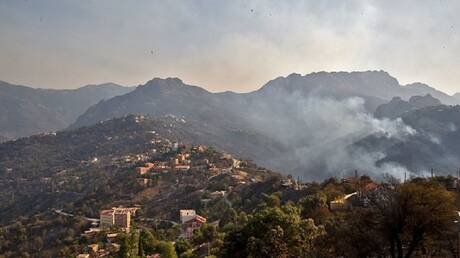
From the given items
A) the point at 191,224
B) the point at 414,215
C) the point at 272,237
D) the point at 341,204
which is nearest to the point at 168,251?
the point at 341,204

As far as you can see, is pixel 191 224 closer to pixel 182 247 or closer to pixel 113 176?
pixel 182 247

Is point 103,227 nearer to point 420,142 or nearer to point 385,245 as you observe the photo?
point 385,245

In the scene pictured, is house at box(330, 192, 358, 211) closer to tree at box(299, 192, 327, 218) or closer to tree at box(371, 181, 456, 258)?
tree at box(299, 192, 327, 218)

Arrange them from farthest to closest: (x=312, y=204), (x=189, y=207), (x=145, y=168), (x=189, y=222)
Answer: (x=145, y=168) → (x=189, y=207) → (x=189, y=222) → (x=312, y=204)

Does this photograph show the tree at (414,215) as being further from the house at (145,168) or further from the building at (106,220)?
the house at (145,168)

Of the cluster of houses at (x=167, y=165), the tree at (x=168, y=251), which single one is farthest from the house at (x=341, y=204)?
the cluster of houses at (x=167, y=165)

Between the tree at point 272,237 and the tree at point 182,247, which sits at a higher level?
the tree at point 272,237

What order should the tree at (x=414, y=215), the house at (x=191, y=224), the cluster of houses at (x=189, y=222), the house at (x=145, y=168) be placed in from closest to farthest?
the tree at (x=414, y=215), the cluster of houses at (x=189, y=222), the house at (x=191, y=224), the house at (x=145, y=168)

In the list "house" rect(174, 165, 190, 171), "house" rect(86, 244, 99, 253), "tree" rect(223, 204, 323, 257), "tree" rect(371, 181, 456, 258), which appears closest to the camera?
"tree" rect(371, 181, 456, 258)

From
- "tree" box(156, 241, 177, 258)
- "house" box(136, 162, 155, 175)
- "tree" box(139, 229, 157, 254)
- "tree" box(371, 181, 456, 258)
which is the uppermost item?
"tree" box(371, 181, 456, 258)

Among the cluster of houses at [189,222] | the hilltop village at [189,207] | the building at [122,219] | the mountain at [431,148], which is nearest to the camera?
the hilltop village at [189,207]

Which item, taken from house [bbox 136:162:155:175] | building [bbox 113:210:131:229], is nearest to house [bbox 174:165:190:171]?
house [bbox 136:162:155:175]

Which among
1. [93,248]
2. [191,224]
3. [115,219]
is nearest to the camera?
[93,248]
